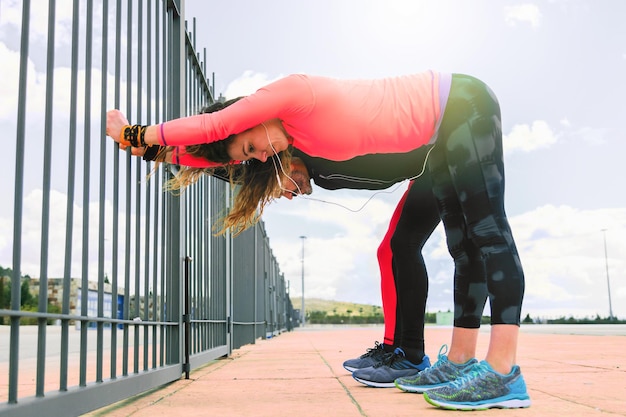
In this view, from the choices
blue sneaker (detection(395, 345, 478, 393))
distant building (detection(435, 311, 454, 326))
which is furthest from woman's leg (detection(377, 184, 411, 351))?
distant building (detection(435, 311, 454, 326))

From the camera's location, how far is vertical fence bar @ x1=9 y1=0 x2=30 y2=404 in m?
1.86

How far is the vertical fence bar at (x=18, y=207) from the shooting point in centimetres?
186

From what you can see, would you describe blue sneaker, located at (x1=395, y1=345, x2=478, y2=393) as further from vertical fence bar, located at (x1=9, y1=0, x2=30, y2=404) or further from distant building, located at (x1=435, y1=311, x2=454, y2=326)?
distant building, located at (x1=435, y1=311, x2=454, y2=326)

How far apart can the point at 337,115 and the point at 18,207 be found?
117 cm

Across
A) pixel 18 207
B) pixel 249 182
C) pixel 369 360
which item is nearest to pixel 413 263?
pixel 369 360

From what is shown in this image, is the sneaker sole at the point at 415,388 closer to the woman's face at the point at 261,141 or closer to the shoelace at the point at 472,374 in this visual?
the shoelace at the point at 472,374

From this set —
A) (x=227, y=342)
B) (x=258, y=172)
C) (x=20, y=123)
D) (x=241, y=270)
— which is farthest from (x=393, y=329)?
(x=241, y=270)

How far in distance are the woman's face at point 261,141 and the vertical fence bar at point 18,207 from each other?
0.90 meters

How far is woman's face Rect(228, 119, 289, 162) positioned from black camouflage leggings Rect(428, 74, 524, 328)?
0.67 meters

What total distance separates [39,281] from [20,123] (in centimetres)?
49

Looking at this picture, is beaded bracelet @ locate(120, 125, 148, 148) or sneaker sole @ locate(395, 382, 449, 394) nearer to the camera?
beaded bracelet @ locate(120, 125, 148, 148)

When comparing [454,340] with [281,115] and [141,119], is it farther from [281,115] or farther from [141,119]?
[141,119]

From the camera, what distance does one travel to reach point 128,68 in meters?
3.09

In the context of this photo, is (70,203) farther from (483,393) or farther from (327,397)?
(483,393)
